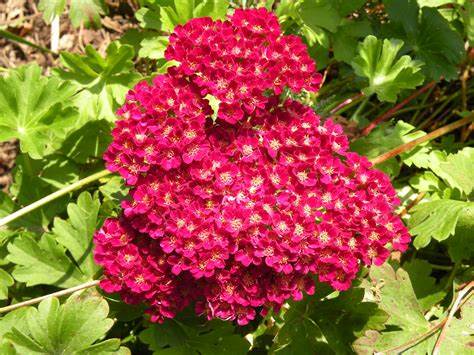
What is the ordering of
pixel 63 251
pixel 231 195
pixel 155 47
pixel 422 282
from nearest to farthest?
pixel 231 195
pixel 63 251
pixel 422 282
pixel 155 47

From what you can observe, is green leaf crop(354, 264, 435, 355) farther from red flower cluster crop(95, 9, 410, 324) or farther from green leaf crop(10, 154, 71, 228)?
green leaf crop(10, 154, 71, 228)

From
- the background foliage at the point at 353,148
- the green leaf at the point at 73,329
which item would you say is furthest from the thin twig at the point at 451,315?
the green leaf at the point at 73,329

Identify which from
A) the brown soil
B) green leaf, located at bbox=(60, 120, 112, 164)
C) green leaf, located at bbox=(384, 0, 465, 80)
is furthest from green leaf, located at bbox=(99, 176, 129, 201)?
green leaf, located at bbox=(384, 0, 465, 80)

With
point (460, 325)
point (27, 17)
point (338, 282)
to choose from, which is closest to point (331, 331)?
point (338, 282)

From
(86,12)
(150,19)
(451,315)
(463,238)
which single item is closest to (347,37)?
(150,19)

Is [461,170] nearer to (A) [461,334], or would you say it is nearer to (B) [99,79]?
(A) [461,334]

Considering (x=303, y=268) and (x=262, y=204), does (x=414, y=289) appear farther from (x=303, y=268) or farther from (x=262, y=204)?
(x=262, y=204)

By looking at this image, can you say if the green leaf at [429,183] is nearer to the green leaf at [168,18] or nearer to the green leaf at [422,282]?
the green leaf at [422,282]

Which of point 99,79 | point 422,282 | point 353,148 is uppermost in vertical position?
point 99,79
